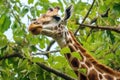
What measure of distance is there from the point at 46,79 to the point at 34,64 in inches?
A: 7.6

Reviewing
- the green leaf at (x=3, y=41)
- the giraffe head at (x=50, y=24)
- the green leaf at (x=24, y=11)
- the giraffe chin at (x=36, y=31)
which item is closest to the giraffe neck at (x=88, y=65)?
the giraffe head at (x=50, y=24)

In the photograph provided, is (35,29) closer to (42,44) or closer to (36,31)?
(36,31)

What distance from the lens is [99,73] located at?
167 inches

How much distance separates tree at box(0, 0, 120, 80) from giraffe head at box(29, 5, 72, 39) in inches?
4.9

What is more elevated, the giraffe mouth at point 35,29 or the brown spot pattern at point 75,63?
the giraffe mouth at point 35,29

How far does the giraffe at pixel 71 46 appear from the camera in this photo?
4.03m

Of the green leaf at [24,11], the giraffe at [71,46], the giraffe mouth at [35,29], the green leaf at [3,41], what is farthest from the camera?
the green leaf at [24,11]


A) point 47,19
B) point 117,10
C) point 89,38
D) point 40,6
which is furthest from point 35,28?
point 89,38

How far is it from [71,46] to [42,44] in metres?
1.01

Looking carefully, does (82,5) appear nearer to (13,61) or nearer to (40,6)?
(40,6)

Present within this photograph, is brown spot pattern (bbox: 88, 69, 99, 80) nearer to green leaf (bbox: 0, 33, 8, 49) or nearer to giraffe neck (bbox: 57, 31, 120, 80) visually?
giraffe neck (bbox: 57, 31, 120, 80)

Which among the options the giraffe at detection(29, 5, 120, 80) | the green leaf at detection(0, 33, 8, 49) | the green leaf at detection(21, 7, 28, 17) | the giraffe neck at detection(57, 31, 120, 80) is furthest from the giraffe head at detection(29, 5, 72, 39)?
the green leaf at detection(21, 7, 28, 17)

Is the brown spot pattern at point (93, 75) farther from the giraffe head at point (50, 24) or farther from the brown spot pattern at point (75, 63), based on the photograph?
the giraffe head at point (50, 24)

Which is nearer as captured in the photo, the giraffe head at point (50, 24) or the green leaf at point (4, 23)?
the giraffe head at point (50, 24)
